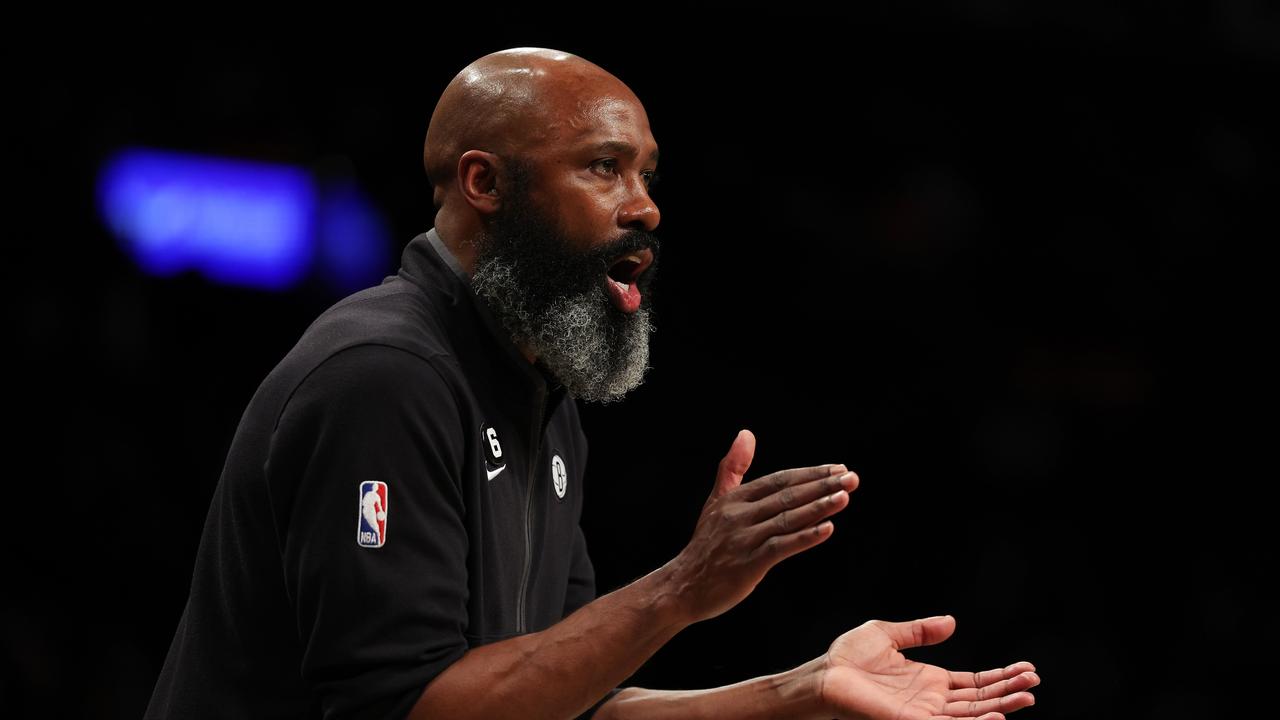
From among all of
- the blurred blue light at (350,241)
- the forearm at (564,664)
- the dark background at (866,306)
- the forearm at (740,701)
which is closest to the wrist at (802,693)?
the forearm at (740,701)

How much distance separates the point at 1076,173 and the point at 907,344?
929 millimetres

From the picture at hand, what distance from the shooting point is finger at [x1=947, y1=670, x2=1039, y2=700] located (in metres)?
1.89

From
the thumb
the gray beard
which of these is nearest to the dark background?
the gray beard

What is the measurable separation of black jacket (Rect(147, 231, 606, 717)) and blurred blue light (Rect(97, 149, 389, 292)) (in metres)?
2.51

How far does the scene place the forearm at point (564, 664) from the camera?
1574 millimetres

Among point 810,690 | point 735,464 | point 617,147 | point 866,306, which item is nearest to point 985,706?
point 810,690

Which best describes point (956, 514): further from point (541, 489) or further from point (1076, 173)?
point (541, 489)

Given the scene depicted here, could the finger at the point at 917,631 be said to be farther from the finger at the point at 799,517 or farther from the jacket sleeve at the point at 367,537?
the jacket sleeve at the point at 367,537

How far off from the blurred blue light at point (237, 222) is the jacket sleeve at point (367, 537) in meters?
2.71

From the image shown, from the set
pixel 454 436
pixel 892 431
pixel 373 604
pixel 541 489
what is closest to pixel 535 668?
pixel 373 604

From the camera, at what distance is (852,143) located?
4586 mm

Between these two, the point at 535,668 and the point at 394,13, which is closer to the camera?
the point at 535,668

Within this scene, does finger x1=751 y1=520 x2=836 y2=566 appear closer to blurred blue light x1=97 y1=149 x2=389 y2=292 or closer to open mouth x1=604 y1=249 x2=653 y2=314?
open mouth x1=604 y1=249 x2=653 y2=314

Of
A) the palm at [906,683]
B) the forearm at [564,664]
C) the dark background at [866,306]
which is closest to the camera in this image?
the forearm at [564,664]
